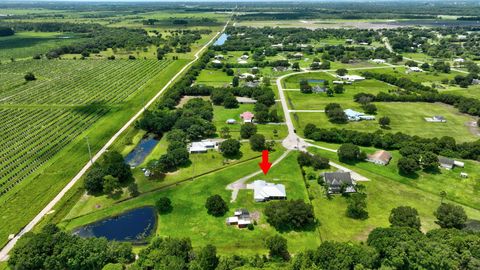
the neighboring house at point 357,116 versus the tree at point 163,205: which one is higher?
the neighboring house at point 357,116

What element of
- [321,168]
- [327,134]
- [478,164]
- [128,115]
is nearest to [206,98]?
[128,115]

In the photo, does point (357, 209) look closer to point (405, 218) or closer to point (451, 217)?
point (405, 218)

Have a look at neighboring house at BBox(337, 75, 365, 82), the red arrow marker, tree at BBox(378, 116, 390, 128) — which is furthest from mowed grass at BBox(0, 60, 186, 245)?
neighboring house at BBox(337, 75, 365, 82)

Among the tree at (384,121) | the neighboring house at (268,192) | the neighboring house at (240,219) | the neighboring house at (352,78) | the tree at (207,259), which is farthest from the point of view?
the neighboring house at (352,78)

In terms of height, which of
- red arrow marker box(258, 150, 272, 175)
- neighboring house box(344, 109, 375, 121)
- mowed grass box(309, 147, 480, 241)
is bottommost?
mowed grass box(309, 147, 480, 241)

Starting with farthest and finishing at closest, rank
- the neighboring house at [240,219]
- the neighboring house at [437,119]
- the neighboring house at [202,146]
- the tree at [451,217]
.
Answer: the neighboring house at [437,119]
the neighboring house at [202,146]
the neighboring house at [240,219]
the tree at [451,217]

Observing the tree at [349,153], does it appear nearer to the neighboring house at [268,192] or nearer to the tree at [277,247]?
the neighboring house at [268,192]

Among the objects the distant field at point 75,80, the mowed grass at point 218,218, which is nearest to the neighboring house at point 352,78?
the mowed grass at point 218,218

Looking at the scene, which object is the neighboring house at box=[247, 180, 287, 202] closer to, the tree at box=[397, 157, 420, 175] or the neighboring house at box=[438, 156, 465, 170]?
the tree at box=[397, 157, 420, 175]
